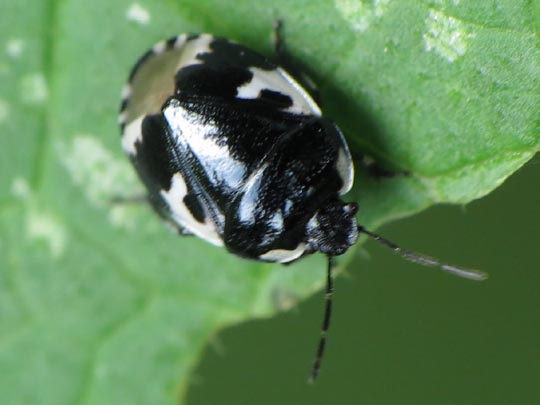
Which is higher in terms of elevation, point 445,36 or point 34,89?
point 445,36

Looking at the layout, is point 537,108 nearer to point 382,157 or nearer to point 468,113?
point 468,113

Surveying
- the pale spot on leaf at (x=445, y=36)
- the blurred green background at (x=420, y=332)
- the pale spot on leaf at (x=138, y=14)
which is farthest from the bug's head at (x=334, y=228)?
the pale spot on leaf at (x=138, y=14)

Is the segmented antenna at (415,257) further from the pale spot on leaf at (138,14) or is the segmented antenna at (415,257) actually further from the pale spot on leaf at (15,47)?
→ the pale spot on leaf at (15,47)

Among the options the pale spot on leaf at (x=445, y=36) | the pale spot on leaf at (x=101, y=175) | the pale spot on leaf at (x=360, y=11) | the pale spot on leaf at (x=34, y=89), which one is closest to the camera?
the pale spot on leaf at (x=445, y=36)

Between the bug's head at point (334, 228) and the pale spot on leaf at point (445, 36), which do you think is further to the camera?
the bug's head at point (334, 228)

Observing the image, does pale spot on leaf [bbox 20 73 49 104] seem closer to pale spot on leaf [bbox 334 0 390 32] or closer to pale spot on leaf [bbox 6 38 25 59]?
pale spot on leaf [bbox 6 38 25 59]

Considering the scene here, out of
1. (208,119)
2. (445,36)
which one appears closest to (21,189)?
(208,119)

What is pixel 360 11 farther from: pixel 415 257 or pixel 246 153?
pixel 415 257

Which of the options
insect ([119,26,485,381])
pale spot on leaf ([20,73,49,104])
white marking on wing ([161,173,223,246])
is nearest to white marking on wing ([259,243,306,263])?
insect ([119,26,485,381])
